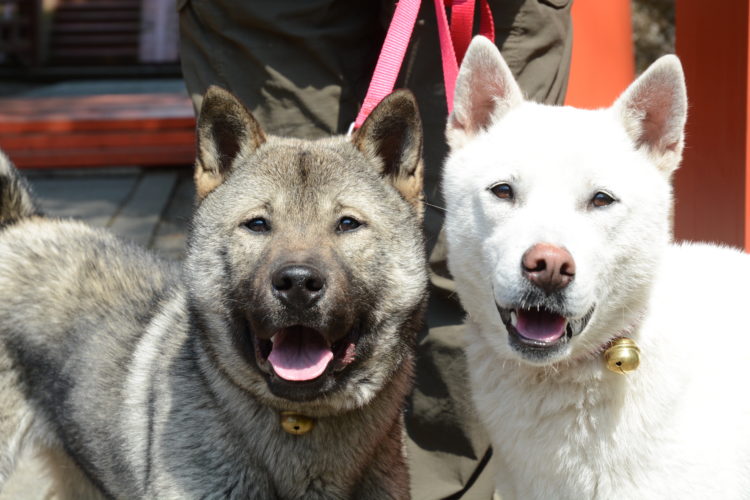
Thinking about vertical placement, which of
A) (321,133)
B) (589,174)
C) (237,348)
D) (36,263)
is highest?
(589,174)

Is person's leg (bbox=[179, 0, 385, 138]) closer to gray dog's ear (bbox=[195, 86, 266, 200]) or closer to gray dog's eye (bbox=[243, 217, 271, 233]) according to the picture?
gray dog's ear (bbox=[195, 86, 266, 200])

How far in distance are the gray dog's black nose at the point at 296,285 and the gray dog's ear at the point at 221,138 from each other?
618 mm

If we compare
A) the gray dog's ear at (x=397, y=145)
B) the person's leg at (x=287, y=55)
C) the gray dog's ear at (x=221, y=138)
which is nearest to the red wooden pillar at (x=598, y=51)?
the person's leg at (x=287, y=55)

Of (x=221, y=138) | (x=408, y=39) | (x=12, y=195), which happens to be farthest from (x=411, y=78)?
(x=12, y=195)

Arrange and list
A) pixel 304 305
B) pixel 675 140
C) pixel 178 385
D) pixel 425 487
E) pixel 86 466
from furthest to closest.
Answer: pixel 425 487 < pixel 86 466 < pixel 178 385 < pixel 675 140 < pixel 304 305

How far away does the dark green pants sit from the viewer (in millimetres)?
3305

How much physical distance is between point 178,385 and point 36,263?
2.99 feet

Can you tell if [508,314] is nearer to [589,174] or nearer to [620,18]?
[589,174]

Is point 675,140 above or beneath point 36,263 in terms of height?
above

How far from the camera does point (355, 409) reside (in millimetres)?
2863

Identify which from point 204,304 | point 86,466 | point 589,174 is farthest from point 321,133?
point 86,466

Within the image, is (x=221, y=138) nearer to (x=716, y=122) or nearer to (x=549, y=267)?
(x=549, y=267)

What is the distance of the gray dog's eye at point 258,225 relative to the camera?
2756 millimetres

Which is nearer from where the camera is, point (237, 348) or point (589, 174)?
point (589, 174)
